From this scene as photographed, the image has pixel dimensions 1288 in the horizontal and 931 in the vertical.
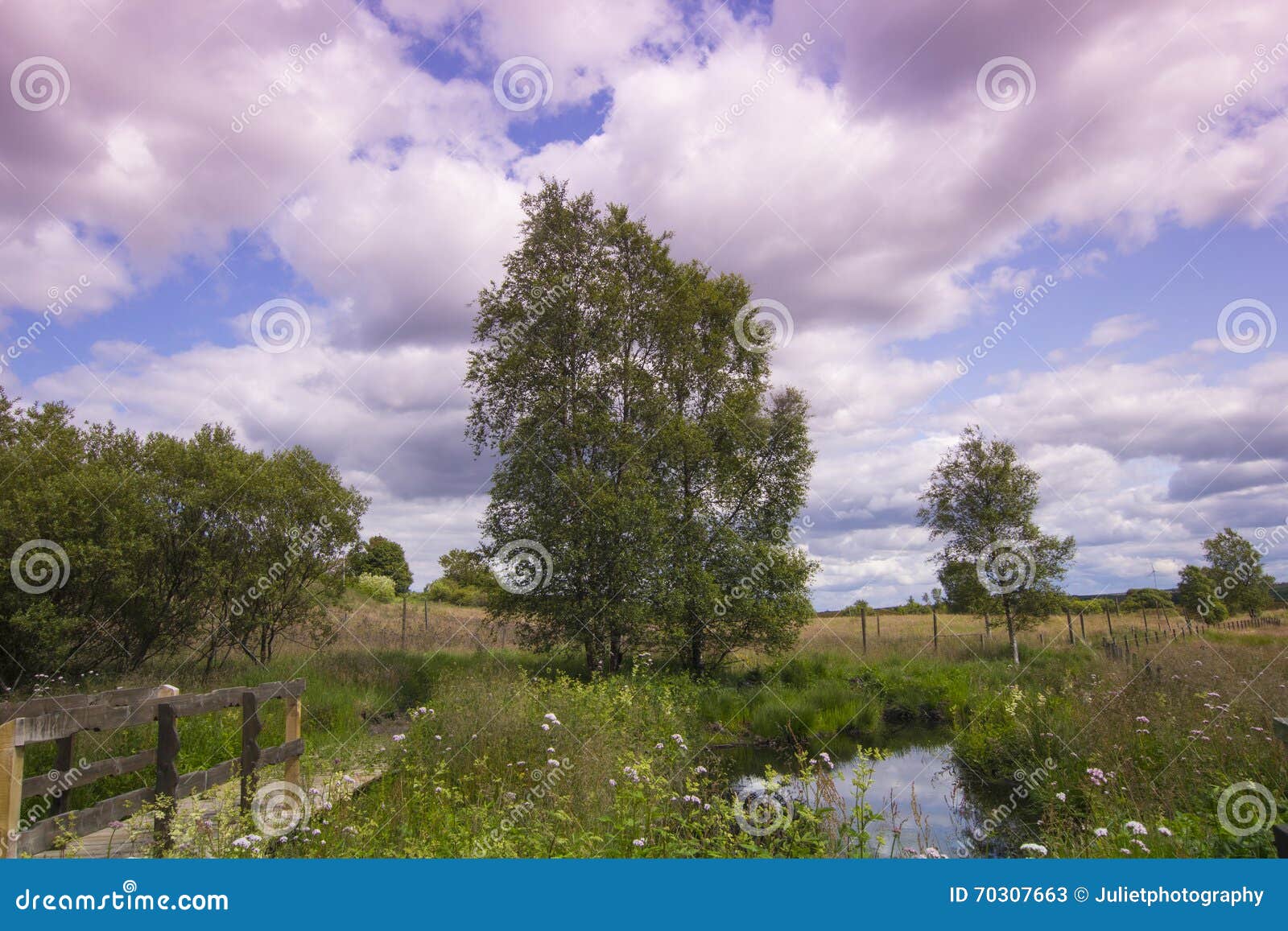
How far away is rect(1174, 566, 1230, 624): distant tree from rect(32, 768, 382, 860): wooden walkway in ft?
150

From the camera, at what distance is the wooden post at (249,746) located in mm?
7535

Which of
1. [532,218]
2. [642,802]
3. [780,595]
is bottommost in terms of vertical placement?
[642,802]

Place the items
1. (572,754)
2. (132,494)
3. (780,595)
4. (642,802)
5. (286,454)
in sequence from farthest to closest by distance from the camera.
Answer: (780,595), (286,454), (132,494), (572,754), (642,802)

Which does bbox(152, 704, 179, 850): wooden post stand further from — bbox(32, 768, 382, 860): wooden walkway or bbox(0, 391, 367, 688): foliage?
bbox(0, 391, 367, 688): foliage

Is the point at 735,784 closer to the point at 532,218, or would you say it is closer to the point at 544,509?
the point at 544,509

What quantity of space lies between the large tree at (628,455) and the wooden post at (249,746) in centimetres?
1080

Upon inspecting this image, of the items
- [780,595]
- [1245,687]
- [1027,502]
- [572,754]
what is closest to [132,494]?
[572,754]

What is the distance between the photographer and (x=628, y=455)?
1991cm

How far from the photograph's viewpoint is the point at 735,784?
43.7 feet

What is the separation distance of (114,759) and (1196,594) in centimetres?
5089

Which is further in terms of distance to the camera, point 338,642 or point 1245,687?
point 338,642

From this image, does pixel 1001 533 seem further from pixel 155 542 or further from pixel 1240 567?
pixel 155 542

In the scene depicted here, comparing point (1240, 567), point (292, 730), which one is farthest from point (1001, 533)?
point (292, 730)

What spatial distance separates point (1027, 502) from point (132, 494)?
29.8 m
